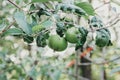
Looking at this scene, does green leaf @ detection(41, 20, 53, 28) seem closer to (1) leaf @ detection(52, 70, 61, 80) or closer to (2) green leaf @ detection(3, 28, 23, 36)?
(2) green leaf @ detection(3, 28, 23, 36)

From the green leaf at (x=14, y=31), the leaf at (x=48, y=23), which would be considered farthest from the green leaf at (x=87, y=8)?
the green leaf at (x=14, y=31)

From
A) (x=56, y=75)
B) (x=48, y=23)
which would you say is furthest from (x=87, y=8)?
(x=56, y=75)

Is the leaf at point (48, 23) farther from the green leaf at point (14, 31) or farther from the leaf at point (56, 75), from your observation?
the leaf at point (56, 75)

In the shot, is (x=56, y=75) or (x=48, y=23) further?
(x=56, y=75)

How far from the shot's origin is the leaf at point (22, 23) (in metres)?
1.40

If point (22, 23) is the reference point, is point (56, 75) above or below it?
below

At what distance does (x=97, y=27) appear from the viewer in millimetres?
1480

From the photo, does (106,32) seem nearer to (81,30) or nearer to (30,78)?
(81,30)

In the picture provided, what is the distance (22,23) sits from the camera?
1.43 m

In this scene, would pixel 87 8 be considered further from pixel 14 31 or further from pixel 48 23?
pixel 14 31

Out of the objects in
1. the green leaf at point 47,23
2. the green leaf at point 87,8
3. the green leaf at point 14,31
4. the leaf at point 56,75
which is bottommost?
the leaf at point 56,75

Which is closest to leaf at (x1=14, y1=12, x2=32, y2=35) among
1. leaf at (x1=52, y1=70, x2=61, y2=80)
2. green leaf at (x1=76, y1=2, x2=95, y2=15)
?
green leaf at (x1=76, y1=2, x2=95, y2=15)

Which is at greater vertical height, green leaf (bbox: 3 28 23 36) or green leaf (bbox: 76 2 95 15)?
green leaf (bbox: 76 2 95 15)

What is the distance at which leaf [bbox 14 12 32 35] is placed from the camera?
1.40 meters
